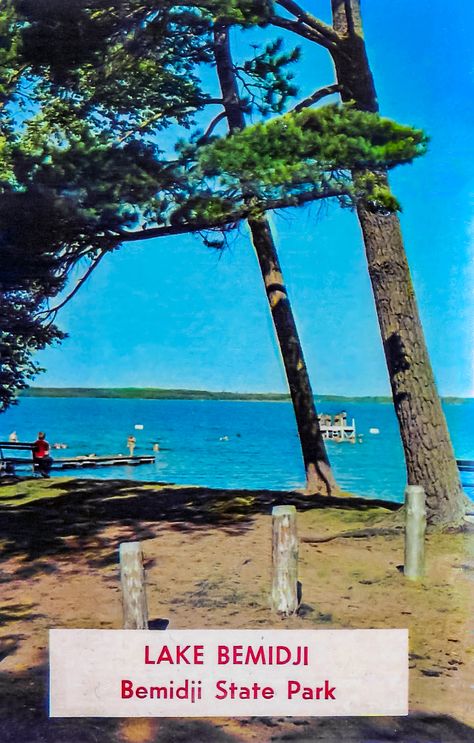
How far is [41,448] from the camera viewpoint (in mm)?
3492

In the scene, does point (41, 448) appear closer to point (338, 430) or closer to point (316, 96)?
point (338, 430)

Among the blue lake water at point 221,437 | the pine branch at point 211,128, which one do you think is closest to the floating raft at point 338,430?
the blue lake water at point 221,437

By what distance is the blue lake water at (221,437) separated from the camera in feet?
10.6

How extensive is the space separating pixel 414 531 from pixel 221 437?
1076mm

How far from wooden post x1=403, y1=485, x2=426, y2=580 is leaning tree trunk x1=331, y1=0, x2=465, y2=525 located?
334 mm

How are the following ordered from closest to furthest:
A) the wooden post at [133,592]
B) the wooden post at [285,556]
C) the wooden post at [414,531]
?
the wooden post at [133,592] → the wooden post at [285,556] → the wooden post at [414,531]

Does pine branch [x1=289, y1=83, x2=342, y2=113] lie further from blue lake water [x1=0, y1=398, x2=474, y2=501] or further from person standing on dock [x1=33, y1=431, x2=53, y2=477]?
person standing on dock [x1=33, y1=431, x2=53, y2=477]

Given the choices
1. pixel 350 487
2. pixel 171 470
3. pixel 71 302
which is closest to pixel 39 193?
pixel 71 302

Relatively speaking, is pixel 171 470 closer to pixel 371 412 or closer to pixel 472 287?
pixel 371 412

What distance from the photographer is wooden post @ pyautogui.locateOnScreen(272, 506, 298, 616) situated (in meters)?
3.17

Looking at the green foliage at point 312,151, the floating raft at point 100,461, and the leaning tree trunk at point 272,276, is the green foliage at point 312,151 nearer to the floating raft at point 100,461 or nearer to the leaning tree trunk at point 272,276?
the leaning tree trunk at point 272,276

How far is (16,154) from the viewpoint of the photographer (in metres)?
3.19
